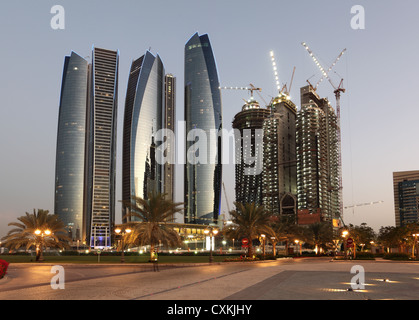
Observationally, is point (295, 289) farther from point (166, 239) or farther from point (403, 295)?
point (166, 239)

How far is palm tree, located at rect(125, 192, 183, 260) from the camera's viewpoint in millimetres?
43094

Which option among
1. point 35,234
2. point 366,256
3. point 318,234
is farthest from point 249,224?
point 318,234

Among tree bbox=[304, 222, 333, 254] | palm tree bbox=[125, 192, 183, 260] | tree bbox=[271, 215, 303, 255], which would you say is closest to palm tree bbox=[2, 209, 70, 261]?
palm tree bbox=[125, 192, 183, 260]

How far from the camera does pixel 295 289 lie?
58.2 feet

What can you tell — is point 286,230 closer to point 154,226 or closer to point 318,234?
point 318,234

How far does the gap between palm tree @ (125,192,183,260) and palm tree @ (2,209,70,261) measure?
14013 millimetres

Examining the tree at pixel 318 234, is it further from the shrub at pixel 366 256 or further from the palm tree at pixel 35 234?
the palm tree at pixel 35 234

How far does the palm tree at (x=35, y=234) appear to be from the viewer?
52062 mm

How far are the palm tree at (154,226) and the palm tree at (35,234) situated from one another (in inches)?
552

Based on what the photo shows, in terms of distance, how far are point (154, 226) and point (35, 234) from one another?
1850 cm

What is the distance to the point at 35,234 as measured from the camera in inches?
2045

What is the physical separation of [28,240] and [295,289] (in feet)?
147

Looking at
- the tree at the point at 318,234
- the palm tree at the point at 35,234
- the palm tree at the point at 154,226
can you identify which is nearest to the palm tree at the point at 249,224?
the palm tree at the point at 154,226
